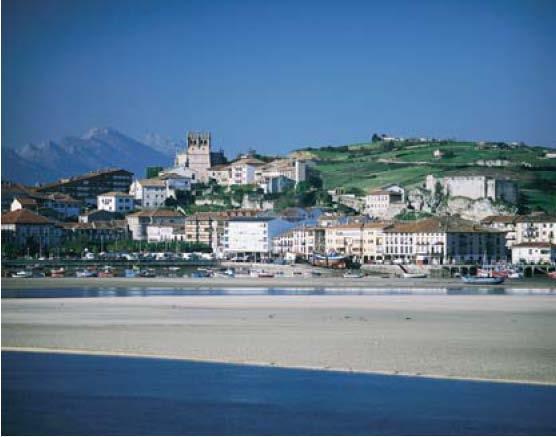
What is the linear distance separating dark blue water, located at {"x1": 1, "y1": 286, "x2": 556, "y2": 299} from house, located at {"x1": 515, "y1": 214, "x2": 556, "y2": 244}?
22.7 m

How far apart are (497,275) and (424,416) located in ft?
98.6

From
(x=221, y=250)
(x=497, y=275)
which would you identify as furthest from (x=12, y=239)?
(x=497, y=275)

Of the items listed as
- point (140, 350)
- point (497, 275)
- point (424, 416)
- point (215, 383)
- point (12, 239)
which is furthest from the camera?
point (12, 239)

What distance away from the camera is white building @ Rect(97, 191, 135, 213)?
2894 inches

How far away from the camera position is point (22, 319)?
2009 centimetres

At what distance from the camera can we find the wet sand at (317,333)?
14.7m

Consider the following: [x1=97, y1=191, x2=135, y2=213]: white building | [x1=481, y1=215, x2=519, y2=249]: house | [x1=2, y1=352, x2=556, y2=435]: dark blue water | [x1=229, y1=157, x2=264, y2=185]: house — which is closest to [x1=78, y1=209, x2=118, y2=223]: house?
[x1=97, y1=191, x2=135, y2=213]: white building

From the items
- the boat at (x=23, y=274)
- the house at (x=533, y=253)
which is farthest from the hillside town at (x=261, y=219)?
the boat at (x=23, y=274)

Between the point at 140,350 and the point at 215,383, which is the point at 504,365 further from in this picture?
the point at 140,350

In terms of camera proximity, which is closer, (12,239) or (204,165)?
(12,239)

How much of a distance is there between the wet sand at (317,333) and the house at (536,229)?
31563mm

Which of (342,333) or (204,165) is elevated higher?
(204,165)

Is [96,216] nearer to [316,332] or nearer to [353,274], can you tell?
[353,274]

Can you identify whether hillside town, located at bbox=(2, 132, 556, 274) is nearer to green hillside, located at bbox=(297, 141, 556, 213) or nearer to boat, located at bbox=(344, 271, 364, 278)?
green hillside, located at bbox=(297, 141, 556, 213)
